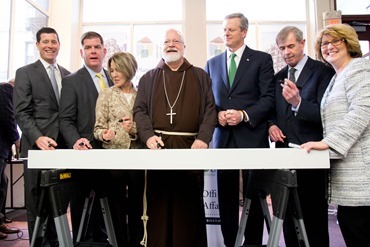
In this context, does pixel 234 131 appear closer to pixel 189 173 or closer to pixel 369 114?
pixel 189 173

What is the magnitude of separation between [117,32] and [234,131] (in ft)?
15.1

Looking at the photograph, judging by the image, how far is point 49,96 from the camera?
2.23 meters

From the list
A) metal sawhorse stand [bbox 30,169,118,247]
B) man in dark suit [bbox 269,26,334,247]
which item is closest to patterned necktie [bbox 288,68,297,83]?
man in dark suit [bbox 269,26,334,247]

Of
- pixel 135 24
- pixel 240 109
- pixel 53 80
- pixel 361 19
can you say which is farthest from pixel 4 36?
pixel 361 19

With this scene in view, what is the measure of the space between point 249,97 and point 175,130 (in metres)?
0.55

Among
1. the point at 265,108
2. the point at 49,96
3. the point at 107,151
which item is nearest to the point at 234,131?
the point at 265,108

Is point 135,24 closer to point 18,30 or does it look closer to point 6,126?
point 18,30

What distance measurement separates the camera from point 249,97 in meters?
2.04

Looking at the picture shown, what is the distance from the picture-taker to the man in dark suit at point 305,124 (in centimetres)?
182

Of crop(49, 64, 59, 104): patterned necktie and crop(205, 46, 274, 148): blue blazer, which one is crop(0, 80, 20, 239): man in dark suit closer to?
crop(49, 64, 59, 104): patterned necktie

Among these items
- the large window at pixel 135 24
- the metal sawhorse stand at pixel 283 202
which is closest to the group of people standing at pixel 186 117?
the metal sawhorse stand at pixel 283 202

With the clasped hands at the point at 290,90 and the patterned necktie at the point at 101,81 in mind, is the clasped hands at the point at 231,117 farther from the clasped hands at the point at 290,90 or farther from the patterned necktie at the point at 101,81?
the patterned necktie at the point at 101,81

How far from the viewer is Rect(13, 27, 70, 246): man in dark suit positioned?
2.14m

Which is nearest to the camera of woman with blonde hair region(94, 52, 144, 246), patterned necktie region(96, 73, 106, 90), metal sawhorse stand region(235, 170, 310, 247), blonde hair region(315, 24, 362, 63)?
metal sawhorse stand region(235, 170, 310, 247)
